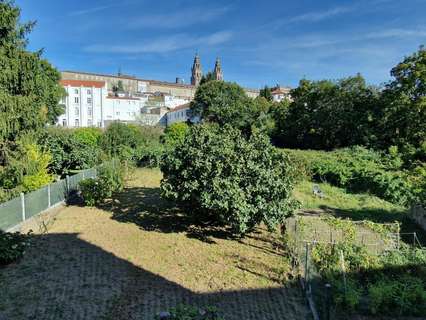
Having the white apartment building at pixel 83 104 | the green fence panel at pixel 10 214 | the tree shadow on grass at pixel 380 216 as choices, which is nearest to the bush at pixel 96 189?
the green fence panel at pixel 10 214

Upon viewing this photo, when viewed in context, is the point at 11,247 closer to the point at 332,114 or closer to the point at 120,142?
the point at 120,142

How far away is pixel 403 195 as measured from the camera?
19.5m

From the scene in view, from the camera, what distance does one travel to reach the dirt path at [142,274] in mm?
7480

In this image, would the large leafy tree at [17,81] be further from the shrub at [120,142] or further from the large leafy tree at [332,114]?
the large leafy tree at [332,114]

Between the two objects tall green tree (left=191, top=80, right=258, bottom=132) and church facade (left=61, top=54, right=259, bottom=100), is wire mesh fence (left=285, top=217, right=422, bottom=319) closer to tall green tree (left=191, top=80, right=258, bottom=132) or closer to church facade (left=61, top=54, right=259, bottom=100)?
tall green tree (left=191, top=80, right=258, bottom=132)

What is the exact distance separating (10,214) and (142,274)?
5.79 meters

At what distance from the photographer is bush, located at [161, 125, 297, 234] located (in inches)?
428

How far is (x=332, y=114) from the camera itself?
3756 centimetres

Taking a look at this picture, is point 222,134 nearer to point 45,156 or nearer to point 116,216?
point 116,216

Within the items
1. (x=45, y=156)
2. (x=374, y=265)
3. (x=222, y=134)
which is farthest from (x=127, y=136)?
(x=374, y=265)

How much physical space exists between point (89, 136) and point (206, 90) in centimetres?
2563

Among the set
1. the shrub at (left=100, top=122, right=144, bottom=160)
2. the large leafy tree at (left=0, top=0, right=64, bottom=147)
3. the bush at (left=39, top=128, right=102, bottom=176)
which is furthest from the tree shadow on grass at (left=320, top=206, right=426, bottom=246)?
the shrub at (left=100, top=122, right=144, bottom=160)

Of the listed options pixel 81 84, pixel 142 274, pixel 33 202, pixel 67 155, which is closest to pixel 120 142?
pixel 67 155

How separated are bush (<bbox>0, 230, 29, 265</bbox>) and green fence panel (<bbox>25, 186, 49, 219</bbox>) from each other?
2669 mm
